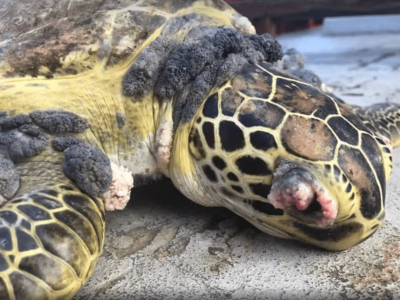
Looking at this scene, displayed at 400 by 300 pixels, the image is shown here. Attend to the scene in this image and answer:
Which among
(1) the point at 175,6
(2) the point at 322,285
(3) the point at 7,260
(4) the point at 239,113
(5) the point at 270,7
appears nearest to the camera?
(3) the point at 7,260

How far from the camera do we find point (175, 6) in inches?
55.2

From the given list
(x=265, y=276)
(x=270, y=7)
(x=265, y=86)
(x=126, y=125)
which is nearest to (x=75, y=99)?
(x=126, y=125)

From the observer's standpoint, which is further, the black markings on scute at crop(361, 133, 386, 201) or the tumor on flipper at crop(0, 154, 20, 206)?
the black markings on scute at crop(361, 133, 386, 201)

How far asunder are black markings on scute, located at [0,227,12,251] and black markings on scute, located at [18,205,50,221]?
6 cm

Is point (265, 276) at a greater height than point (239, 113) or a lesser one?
lesser

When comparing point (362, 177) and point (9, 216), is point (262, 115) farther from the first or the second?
point (9, 216)

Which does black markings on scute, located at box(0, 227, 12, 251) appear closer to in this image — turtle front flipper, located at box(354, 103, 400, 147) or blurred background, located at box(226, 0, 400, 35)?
turtle front flipper, located at box(354, 103, 400, 147)

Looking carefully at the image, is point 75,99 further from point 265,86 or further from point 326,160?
point 326,160

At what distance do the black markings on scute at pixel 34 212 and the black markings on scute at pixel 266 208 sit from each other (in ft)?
1.61

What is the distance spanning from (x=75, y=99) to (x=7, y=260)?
1.81ft

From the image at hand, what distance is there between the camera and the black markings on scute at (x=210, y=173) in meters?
1.17

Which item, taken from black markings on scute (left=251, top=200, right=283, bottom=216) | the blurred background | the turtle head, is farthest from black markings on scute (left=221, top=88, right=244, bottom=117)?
the blurred background

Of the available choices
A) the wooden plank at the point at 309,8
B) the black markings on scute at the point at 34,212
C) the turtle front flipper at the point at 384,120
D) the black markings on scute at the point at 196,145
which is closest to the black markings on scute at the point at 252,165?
the black markings on scute at the point at 196,145

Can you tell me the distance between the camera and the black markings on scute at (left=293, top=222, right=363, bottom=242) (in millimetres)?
1086
